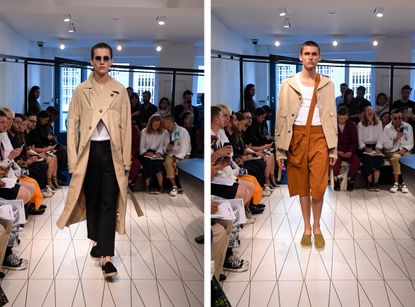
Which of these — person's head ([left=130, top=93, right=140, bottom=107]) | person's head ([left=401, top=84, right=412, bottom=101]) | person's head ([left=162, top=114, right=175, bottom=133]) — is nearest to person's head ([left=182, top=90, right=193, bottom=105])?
person's head ([left=162, top=114, right=175, bottom=133])

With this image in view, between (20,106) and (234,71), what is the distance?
1.04 metres

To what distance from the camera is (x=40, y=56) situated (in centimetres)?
242

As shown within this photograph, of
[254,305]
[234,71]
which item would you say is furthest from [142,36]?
[254,305]

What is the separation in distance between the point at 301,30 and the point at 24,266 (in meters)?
1.77

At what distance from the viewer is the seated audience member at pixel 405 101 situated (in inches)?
89.6

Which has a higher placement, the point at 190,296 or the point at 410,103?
the point at 410,103

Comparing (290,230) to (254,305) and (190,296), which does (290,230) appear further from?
(190,296)

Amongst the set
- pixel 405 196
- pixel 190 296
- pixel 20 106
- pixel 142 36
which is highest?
pixel 142 36

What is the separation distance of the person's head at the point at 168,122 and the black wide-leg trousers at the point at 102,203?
0.31 m

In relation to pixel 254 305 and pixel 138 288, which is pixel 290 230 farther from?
pixel 138 288

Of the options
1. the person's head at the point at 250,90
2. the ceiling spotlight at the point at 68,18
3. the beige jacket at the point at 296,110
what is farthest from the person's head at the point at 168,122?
the ceiling spotlight at the point at 68,18

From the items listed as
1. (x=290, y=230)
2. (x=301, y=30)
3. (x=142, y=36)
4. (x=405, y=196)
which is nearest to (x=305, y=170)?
(x=290, y=230)

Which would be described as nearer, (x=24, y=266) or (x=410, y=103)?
(x=410, y=103)

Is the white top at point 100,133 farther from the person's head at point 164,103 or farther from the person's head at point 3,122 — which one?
the person's head at point 3,122
